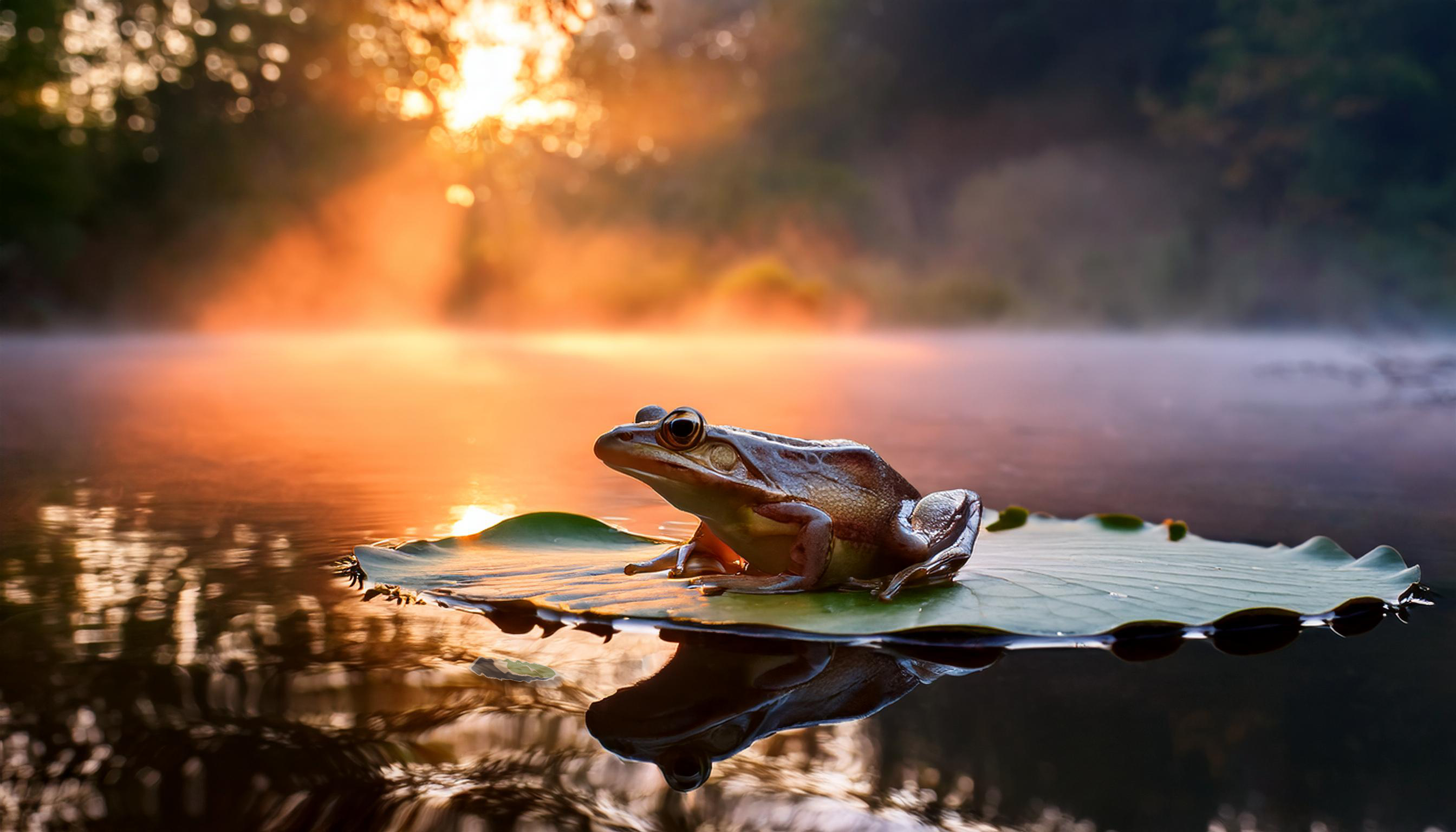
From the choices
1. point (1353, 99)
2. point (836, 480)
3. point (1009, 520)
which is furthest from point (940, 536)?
point (1353, 99)

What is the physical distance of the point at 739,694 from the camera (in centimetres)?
131

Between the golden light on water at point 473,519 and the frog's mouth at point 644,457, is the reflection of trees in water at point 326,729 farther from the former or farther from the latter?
the golden light on water at point 473,519

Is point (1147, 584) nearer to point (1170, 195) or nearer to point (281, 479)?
point (281, 479)

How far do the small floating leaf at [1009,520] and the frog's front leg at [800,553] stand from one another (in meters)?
0.73

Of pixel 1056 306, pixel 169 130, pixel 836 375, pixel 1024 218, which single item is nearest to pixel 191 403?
pixel 836 375

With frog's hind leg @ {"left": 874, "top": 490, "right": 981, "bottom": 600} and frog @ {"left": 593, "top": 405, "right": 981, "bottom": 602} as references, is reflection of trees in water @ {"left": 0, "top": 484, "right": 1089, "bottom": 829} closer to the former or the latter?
frog @ {"left": 593, "top": 405, "right": 981, "bottom": 602}

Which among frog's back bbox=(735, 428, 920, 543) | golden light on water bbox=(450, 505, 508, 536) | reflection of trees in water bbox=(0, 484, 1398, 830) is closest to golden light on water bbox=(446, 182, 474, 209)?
golden light on water bbox=(450, 505, 508, 536)

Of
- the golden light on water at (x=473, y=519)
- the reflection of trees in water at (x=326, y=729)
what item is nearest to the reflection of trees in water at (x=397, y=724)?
the reflection of trees in water at (x=326, y=729)

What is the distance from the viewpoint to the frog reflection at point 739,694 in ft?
3.81

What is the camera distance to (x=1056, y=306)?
74.8ft

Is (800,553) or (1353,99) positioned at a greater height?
(1353,99)

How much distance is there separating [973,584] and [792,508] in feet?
1.09

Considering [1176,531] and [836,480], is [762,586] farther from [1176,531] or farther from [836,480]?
[1176,531]

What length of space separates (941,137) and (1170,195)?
551 centimetres
